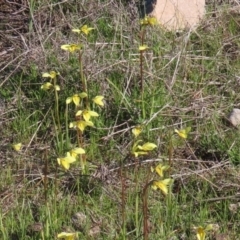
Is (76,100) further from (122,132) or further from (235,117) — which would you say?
(235,117)

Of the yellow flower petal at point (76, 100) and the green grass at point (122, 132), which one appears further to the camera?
the yellow flower petal at point (76, 100)

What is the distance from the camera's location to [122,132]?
332 cm

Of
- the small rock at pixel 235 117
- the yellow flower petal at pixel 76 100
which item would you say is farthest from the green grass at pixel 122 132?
the yellow flower petal at pixel 76 100

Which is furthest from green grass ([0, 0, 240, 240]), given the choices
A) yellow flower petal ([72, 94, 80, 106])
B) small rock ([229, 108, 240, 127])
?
yellow flower petal ([72, 94, 80, 106])

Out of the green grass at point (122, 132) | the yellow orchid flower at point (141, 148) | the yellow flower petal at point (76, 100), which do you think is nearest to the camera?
the yellow orchid flower at point (141, 148)

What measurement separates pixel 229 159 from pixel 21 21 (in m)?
1.69

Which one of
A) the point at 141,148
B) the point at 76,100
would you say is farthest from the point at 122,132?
the point at 141,148

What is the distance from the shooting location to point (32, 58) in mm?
3725

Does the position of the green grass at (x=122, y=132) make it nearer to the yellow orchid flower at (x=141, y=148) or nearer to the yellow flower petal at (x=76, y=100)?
the yellow orchid flower at (x=141, y=148)

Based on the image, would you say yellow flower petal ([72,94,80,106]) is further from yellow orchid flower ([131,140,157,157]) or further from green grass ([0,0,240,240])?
yellow orchid flower ([131,140,157,157])

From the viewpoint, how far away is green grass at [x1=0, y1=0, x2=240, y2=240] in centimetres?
278

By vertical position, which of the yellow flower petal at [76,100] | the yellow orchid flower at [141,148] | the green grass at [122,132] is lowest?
the green grass at [122,132]

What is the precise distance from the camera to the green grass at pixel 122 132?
278 cm

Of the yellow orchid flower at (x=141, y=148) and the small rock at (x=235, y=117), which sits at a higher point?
the yellow orchid flower at (x=141, y=148)
